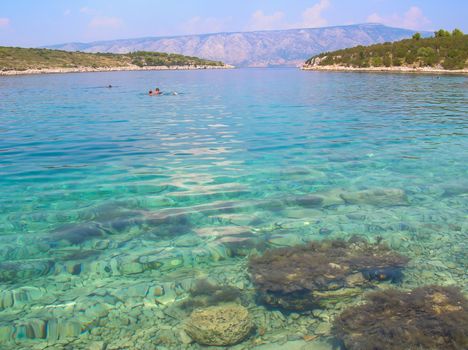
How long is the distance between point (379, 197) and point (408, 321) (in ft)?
19.3

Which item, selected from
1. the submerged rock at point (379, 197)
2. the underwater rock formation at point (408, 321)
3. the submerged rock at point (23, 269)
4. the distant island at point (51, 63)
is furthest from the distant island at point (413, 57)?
the submerged rock at point (23, 269)

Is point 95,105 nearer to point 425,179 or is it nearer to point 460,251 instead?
point 425,179

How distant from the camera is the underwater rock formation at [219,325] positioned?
5336mm

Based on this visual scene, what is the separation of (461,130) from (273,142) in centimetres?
1061

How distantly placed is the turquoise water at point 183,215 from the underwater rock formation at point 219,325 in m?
0.17

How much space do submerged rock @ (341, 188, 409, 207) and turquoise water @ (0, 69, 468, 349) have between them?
0.08m

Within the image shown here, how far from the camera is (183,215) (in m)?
9.66

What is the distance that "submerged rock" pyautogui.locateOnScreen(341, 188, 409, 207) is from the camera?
34.2 feet

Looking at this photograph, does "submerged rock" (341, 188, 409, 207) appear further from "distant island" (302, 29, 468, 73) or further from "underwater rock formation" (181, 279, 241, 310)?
"distant island" (302, 29, 468, 73)

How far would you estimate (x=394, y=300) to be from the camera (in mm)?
5895

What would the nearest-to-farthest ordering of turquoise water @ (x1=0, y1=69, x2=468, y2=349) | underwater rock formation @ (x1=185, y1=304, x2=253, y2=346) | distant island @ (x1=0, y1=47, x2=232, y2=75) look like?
1. underwater rock formation @ (x1=185, y1=304, x2=253, y2=346)
2. turquoise water @ (x1=0, y1=69, x2=468, y2=349)
3. distant island @ (x1=0, y1=47, x2=232, y2=75)

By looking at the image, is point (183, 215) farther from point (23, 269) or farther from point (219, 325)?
point (219, 325)

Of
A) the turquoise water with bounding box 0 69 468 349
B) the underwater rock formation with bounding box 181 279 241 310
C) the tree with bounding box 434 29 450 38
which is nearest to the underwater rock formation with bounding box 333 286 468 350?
the turquoise water with bounding box 0 69 468 349

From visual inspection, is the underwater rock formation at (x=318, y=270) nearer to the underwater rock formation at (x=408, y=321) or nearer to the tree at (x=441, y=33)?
the underwater rock formation at (x=408, y=321)
